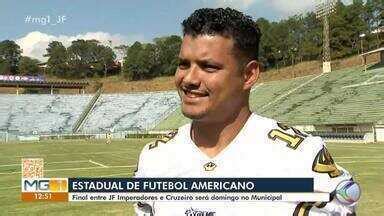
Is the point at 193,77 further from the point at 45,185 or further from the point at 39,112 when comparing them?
the point at 39,112

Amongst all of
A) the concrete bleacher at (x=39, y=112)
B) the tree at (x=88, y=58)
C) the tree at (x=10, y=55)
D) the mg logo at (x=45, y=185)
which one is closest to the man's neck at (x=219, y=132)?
the mg logo at (x=45, y=185)

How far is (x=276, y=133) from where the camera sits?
8.50 ft

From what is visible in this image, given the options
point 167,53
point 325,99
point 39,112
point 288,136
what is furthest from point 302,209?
point 167,53

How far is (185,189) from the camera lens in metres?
2.46

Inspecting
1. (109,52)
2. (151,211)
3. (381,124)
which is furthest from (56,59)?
(151,211)

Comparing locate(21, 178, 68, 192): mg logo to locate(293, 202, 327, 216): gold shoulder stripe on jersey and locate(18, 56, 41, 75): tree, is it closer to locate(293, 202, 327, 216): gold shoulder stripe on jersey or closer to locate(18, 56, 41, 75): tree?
locate(293, 202, 327, 216): gold shoulder stripe on jersey

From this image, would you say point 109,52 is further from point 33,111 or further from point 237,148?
point 237,148

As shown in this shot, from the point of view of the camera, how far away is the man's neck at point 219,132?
267 cm

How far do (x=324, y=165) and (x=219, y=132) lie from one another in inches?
21.8

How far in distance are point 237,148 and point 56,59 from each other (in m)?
141

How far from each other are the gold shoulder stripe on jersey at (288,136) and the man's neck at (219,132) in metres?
0.18

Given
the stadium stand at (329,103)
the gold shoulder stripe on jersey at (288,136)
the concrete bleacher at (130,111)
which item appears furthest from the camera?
the concrete bleacher at (130,111)

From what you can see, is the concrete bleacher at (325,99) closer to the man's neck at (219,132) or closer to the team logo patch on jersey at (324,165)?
the man's neck at (219,132)

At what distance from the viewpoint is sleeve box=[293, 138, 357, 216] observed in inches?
91.8
